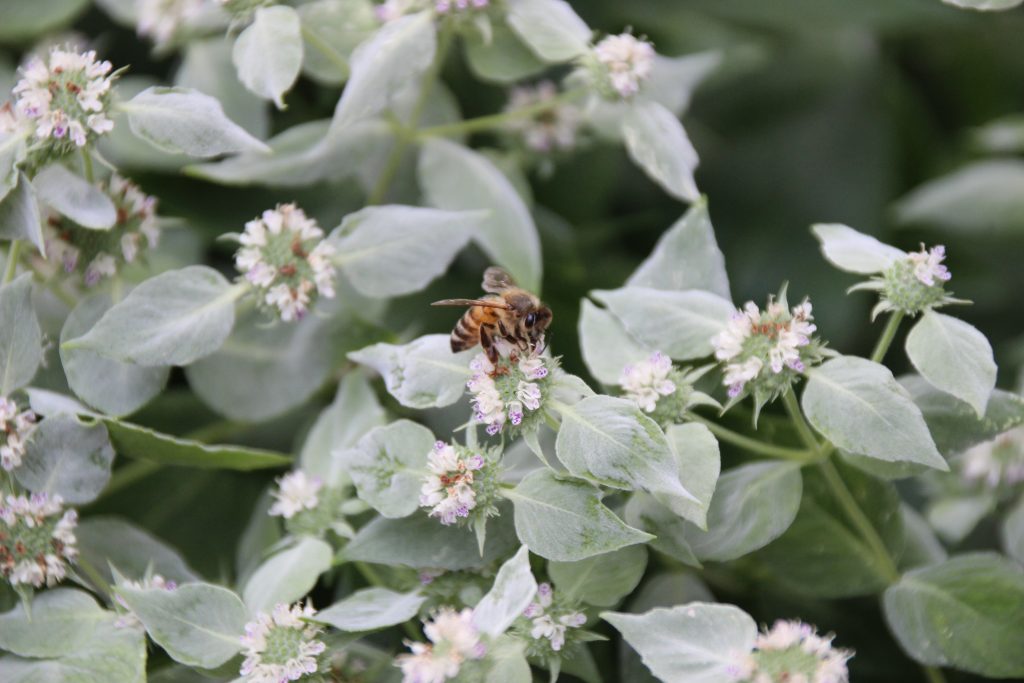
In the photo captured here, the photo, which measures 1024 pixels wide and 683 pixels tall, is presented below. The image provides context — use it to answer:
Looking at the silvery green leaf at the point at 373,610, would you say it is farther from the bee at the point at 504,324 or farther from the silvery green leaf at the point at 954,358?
the silvery green leaf at the point at 954,358

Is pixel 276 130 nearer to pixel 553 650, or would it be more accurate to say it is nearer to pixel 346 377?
pixel 346 377

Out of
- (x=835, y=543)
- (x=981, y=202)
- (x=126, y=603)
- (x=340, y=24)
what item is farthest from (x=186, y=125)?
(x=981, y=202)

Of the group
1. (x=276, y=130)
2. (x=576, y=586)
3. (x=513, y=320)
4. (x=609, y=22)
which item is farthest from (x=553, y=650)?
(x=609, y=22)

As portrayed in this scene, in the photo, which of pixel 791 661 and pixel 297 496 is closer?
pixel 791 661

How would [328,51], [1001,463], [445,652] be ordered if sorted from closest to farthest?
[445,652] < [328,51] < [1001,463]

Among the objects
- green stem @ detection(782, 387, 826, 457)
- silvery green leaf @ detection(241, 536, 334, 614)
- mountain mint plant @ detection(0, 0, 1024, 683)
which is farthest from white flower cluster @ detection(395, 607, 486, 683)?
green stem @ detection(782, 387, 826, 457)

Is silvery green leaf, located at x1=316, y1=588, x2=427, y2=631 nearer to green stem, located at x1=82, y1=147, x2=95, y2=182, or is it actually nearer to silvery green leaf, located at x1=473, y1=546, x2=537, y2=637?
silvery green leaf, located at x1=473, y1=546, x2=537, y2=637

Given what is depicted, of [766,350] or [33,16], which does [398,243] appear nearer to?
[766,350]
